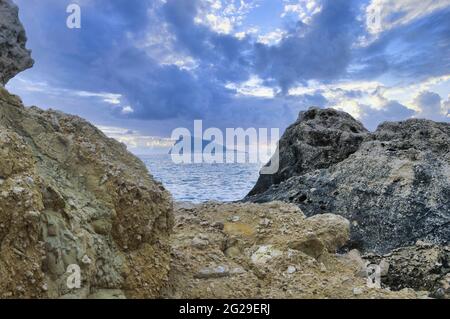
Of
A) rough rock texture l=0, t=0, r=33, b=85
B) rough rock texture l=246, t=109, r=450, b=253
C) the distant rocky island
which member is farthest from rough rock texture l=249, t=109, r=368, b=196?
rough rock texture l=0, t=0, r=33, b=85

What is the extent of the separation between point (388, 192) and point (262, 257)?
4705 millimetres

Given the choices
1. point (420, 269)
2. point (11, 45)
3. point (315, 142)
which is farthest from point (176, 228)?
point (315, 142)

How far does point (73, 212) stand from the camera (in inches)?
188

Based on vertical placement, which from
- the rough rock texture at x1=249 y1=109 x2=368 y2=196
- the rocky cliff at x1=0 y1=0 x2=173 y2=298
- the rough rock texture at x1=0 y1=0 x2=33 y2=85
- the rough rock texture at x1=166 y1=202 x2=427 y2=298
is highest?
the rough rock texture at x1=0 y1=0 x2=33 y2=85

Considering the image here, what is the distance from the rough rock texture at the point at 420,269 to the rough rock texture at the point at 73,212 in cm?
429

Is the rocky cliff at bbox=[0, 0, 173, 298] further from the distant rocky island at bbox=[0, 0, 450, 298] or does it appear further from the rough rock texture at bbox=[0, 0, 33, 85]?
the rough rock texture at bbox=[0, 0, 33, 85]

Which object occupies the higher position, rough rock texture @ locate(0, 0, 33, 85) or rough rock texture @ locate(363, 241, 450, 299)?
rough rock texture @ locate(0, 0, 33, 85)

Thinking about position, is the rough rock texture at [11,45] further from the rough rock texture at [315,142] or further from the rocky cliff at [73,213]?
the rough rock texture at [315,142]

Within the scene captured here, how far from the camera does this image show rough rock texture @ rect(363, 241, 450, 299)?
739 centimetres

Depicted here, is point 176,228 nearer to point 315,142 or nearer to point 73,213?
point 73,213

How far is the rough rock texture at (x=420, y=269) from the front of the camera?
7.39 metres

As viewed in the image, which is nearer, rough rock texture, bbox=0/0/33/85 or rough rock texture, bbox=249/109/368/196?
rough rock texture, bbox=0/0/33/85

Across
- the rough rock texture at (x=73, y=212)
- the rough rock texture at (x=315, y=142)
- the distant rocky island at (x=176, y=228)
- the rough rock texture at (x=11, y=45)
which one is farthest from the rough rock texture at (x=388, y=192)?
the rough rock texture at (x=11, y=45)

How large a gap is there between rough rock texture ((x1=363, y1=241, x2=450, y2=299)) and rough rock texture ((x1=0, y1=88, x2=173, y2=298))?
4.29 metres
